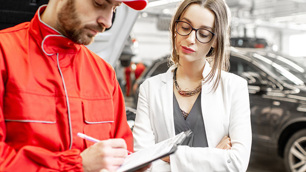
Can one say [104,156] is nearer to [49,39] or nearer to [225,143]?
Result: [49,39]

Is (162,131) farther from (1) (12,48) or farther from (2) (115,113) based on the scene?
(1) (12,48)

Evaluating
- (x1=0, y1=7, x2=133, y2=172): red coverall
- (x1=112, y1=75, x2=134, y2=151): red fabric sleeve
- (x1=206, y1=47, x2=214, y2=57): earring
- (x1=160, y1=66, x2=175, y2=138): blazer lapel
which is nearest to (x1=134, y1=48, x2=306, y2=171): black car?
(x1=206, y1=47, x2=214, y2=57): earring

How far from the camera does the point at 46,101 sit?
3.61ft

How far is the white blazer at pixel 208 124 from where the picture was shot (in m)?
1.44

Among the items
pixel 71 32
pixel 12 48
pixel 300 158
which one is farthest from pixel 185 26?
pixel 300 158

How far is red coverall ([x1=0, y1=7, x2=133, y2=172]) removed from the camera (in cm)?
105

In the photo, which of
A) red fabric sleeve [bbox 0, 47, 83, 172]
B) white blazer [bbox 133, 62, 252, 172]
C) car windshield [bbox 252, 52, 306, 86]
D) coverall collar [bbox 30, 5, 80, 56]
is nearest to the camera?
red fabric sleeve [bbox 0, 47, 83, 172]

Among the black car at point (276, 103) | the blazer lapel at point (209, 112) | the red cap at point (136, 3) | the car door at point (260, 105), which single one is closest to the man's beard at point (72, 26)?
the red cap at point (136, 3)

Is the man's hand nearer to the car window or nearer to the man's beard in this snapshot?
the man's beard

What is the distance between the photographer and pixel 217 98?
1.55 metres

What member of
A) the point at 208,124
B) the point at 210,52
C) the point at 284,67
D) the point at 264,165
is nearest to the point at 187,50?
the point at 210,52

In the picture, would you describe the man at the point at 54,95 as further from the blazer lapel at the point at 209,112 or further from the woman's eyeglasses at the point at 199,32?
the blazer lapel at the point at 209,112

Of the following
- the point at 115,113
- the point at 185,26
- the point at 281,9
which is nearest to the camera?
the point at 115,113

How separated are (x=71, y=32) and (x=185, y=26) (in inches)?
22.9
